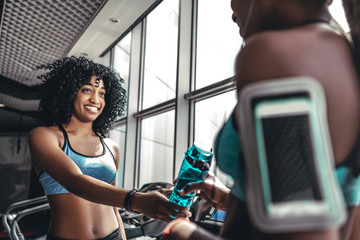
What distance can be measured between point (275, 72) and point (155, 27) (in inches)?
192

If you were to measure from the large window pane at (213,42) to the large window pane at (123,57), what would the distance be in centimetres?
208

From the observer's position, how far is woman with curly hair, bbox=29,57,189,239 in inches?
43.0

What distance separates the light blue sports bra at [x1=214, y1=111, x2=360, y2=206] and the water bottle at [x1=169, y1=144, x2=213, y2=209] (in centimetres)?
32

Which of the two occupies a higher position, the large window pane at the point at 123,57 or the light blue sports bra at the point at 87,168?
the large window pane at the point at 123,57

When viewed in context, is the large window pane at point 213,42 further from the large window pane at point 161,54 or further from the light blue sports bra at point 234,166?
the light blue sports bra at point 234,166

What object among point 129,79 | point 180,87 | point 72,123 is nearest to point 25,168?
point 129,79

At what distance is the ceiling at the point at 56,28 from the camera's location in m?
4.32

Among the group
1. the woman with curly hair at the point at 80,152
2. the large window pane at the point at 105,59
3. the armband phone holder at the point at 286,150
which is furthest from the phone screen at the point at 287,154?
the large window pane at the point at 105,59

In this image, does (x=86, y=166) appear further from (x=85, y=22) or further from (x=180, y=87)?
(x=85, y=22)

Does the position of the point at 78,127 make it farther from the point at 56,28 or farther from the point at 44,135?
the point at 56,28

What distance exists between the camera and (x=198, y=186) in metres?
0.79

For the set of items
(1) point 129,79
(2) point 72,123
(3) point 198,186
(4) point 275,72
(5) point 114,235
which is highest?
(1) point 129,79

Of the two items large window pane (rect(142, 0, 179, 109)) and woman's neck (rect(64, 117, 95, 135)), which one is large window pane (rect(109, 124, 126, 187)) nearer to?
large window pane (rect(142, 0, 179, 109))

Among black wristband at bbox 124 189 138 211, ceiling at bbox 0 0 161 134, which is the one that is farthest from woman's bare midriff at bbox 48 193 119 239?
ceiling at bbox 0 0 161 134
